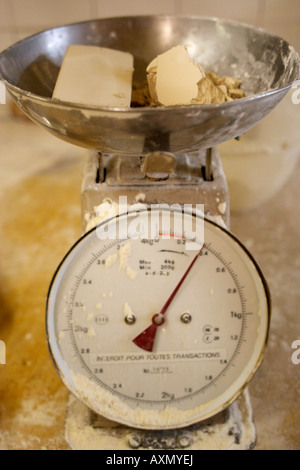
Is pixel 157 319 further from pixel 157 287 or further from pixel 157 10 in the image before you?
pixel 157 10

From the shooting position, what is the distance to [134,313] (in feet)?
2.34

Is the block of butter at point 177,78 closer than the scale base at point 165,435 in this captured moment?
Yes

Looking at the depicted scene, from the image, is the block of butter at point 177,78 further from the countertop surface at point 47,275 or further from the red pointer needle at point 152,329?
the countertop surface at point 47,275

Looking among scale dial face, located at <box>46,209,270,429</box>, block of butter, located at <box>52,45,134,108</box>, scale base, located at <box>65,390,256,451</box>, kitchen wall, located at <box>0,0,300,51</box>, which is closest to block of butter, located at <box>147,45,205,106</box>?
block of butter, located at <box>52,45,134,108</box>

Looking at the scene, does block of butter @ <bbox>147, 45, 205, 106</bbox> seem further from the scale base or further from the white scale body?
the scale base

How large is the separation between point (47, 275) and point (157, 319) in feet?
2.22

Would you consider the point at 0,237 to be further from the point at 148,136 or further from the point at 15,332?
the point at 148,136

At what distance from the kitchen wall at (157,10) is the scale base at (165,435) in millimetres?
1260

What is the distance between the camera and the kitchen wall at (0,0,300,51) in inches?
58.7

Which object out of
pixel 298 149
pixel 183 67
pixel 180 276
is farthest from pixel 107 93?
pixel 298 149

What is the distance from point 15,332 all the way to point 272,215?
0.91m

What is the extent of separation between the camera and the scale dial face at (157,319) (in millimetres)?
687

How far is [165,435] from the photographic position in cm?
85

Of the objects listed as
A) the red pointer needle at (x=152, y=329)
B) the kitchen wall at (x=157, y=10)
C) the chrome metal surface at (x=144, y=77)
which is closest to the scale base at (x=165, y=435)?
the red pointer needle at (x=152, y=329)
